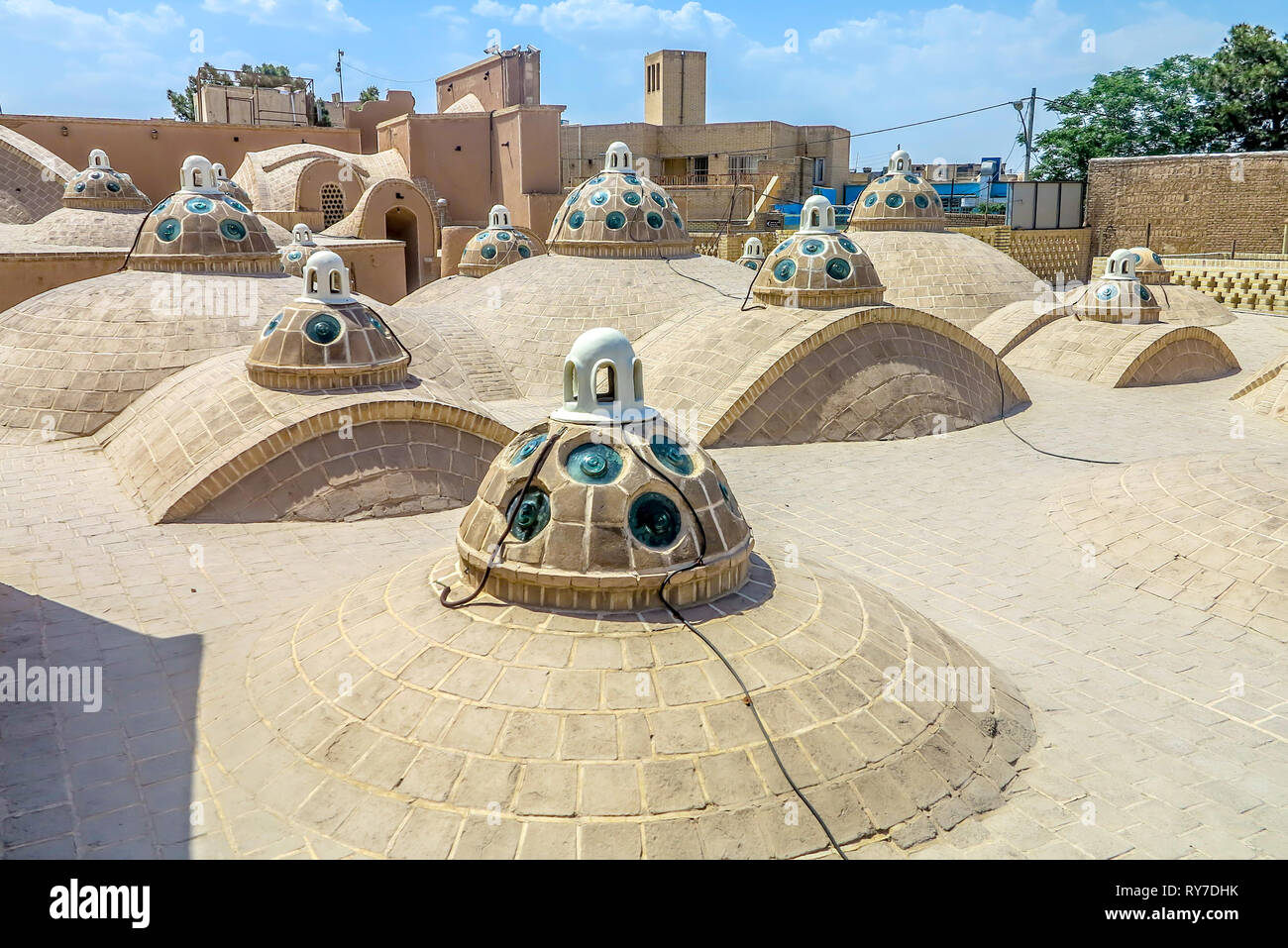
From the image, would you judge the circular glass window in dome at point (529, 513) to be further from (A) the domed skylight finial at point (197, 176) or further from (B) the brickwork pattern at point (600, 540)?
(A) the domed skylight finial at point (197, 176)

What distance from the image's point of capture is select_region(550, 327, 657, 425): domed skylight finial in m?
6.45

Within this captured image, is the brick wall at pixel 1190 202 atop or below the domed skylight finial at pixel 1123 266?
atop

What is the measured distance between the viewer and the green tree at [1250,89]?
3562 cm

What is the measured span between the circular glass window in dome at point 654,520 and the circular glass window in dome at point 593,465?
10.1 inches

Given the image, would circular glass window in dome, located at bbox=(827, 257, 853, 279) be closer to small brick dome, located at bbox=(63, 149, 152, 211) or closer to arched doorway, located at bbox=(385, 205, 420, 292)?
small brick dome, located at bbox=(63, 149, 152, 211)

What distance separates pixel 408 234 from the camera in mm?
29453

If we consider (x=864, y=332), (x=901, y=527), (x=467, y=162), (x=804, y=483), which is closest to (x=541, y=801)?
(x=901, y=527)

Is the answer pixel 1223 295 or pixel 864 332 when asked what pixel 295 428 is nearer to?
pixel 864 332

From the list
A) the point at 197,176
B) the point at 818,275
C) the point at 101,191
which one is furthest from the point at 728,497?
the point at 101,191

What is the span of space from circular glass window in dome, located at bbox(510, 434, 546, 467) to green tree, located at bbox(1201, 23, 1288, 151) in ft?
131

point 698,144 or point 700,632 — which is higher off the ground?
point 698,144

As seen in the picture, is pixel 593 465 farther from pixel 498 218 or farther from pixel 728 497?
pixel 498 218

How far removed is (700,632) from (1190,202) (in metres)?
33.8

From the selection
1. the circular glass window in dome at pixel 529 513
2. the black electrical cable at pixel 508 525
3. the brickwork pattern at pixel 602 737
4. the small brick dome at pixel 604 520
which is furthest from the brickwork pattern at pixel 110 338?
the circular glass window in dome at pixel 529 513
